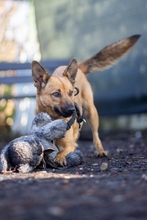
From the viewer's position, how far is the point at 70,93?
6367mm

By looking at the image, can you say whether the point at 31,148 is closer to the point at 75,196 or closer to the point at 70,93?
the point at 70,93

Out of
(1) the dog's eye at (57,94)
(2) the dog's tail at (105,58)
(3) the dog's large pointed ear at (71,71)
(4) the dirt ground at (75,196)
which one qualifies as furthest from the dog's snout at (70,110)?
(2) the dog's tail at (105,58)

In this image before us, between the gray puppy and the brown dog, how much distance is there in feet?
1.00

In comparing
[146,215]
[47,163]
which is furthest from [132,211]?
[47,163]

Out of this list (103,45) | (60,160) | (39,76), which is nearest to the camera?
(60,160)

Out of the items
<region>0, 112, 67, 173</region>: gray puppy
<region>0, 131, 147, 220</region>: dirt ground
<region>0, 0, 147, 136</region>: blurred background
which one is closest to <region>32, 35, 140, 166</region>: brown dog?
<region>0, 112, 67, 173</region>: gray puppy

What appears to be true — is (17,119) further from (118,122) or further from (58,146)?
(58,146)

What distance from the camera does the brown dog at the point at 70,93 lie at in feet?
19.8

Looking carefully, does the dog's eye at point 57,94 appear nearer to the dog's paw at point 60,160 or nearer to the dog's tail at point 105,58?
the dog's paw at point 60,160

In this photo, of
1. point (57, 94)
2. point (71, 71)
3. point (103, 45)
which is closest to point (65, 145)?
point (57, 94)

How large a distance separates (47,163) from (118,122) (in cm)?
516

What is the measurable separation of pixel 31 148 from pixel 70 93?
4.45 ft

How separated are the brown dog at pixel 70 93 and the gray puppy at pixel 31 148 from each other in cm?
31

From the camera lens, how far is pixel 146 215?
2906mm
